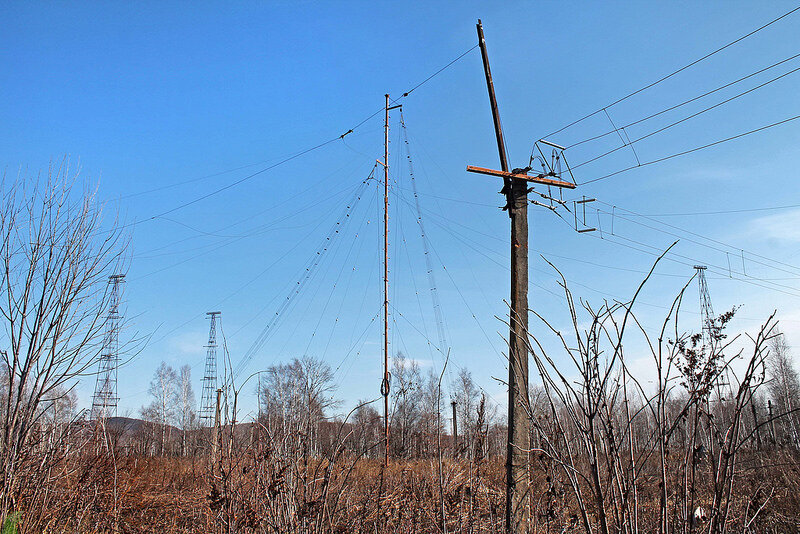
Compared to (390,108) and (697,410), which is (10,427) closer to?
(697,410)

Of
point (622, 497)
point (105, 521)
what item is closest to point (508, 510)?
point (622, 497)

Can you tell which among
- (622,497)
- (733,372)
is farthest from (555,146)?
(622,497)

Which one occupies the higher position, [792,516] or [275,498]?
[275,498]

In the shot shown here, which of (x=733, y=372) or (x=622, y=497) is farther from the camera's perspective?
(x=733, y=372)

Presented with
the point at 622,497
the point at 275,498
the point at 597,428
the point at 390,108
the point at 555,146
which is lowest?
the point at 275,498

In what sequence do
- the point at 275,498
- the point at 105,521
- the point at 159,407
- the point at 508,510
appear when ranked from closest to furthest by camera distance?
the point at 275,498 → the point at 508,510 → the point at 105,521 → the point at 159,407

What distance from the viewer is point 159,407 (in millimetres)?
43812

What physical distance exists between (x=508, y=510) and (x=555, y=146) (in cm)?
577

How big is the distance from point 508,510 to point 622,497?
304cm

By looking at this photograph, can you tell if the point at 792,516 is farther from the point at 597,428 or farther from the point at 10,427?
the point at 10,427

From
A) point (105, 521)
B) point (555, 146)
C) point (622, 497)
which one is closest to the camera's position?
point (622, 497)

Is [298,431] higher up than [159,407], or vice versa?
[298,431]

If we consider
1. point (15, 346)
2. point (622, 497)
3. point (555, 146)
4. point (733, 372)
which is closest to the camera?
point (622, 497)

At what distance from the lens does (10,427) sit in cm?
549
